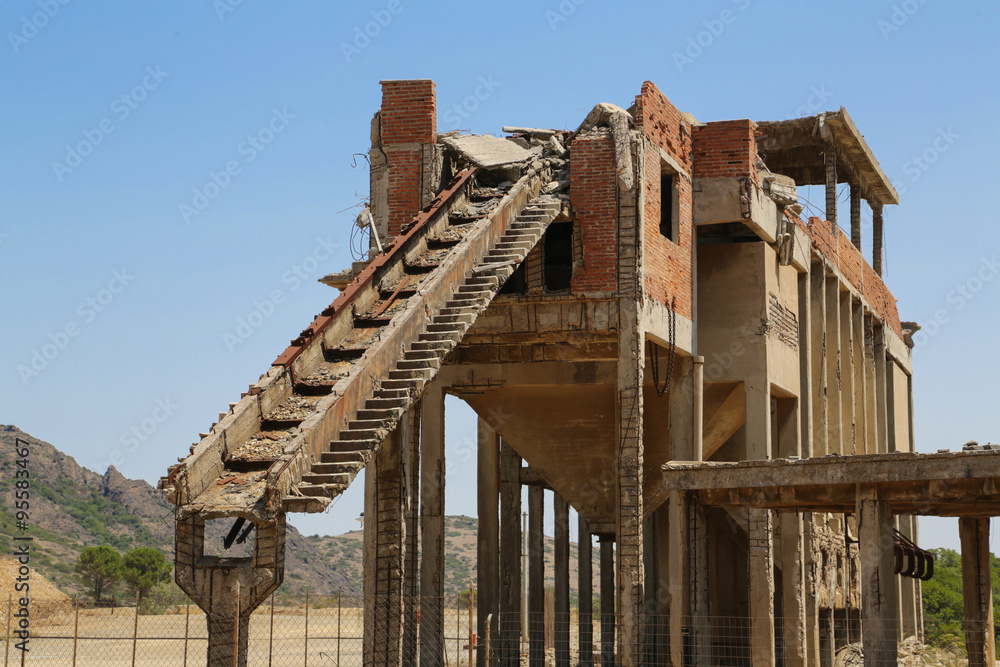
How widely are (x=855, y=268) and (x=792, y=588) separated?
11744 mm

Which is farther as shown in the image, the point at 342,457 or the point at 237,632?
the point at 342,457

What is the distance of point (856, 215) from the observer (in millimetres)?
36844

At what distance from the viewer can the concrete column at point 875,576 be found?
637 inches

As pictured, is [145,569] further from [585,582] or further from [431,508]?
[431,508]

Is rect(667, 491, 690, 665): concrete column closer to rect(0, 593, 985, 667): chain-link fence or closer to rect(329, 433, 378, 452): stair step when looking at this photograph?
rect(0, 593, 985, 667): chain-link fence

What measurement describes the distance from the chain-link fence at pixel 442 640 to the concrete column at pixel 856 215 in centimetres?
1112

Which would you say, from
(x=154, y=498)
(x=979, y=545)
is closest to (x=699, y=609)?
(x=979, y=545)

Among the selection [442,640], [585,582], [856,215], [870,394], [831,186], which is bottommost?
[442,640]

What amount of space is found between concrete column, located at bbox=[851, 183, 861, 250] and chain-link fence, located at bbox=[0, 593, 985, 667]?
36.5 feet

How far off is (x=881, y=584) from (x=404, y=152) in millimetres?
11647

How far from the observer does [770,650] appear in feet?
65.0

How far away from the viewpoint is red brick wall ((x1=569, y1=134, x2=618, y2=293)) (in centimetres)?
2123

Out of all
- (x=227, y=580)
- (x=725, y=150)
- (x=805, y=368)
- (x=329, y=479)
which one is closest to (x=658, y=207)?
(x=725, y=150)

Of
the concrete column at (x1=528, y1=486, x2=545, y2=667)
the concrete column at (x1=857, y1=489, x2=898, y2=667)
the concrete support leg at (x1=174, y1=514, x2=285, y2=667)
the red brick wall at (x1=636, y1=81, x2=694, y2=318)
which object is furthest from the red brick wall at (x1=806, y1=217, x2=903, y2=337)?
the concrete support leg at (x1=174, y1=514, x2=285, y2=667)
